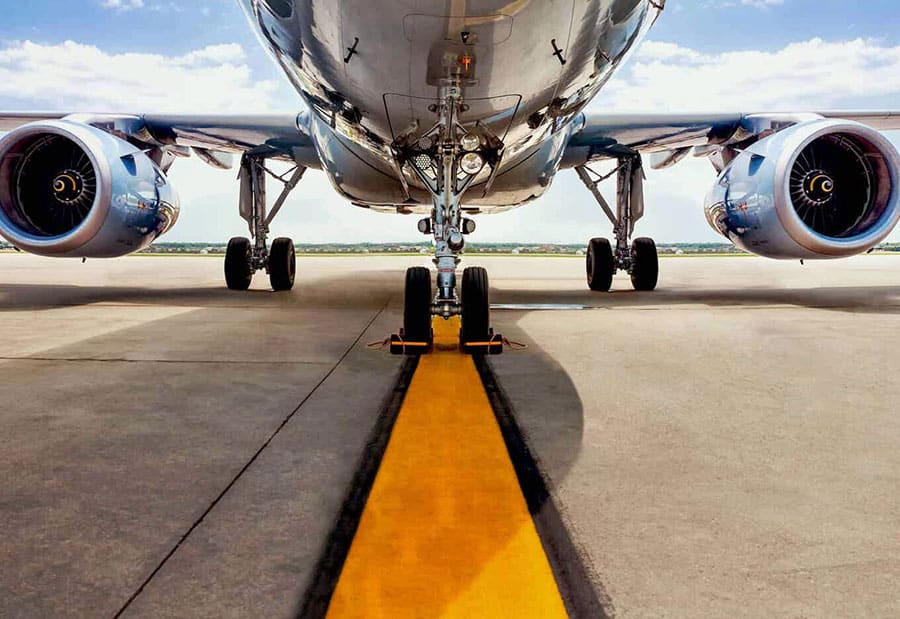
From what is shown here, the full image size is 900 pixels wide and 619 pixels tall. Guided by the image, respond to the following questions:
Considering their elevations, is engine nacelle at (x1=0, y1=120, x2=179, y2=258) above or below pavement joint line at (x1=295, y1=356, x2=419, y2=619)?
above

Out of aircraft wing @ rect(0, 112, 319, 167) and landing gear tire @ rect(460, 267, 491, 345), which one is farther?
aircraft wing @ rect(0, 112, 319, 167)

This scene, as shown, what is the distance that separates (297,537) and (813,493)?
1.26m

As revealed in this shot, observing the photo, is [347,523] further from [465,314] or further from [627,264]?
[627,264]

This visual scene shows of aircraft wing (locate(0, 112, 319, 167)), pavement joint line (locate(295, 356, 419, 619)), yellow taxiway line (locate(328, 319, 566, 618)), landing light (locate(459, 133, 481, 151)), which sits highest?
aircraft wing (locate(0, 112, 319, 167))

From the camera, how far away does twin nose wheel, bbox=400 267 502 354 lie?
12.0ft

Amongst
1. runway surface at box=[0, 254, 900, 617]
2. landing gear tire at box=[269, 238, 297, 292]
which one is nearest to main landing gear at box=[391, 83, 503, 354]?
runway surface at box=[0, 254, 900, 617]

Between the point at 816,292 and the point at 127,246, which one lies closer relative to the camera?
the point at 127,246

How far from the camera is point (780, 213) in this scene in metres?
5.80

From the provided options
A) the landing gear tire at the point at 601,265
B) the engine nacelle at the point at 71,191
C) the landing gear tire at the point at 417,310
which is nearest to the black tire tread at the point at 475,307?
the landing gear tire at the point at 417,310

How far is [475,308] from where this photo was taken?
371 centimetres

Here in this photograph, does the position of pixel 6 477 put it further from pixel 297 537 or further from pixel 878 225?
pixel 878 225

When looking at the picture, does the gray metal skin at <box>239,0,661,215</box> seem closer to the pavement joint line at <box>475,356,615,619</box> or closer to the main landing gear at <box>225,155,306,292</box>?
the pavement joint line at <box>475,356,615,619</box>

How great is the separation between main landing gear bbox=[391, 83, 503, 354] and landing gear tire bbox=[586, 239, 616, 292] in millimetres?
4745

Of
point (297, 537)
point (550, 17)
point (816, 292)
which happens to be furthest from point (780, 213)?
point (297, 537)
